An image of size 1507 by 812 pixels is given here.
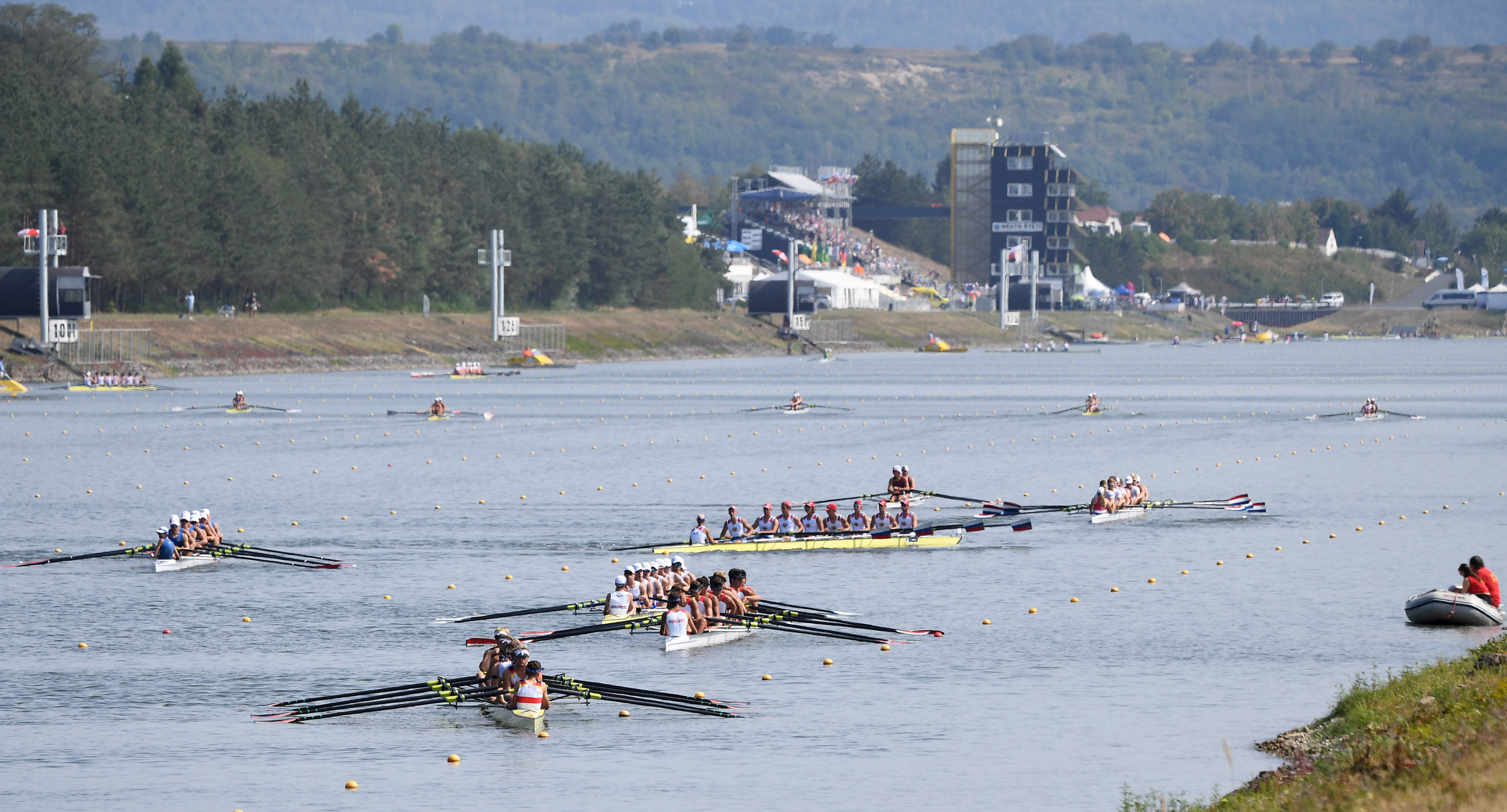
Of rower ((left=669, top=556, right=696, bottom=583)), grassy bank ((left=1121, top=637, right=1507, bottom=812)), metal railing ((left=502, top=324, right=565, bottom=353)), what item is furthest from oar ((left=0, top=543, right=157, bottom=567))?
metal railing ((left=502, top=324, right=565, bottom=353))

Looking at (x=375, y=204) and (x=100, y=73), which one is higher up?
(x=100, y=73)

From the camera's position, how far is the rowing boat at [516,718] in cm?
2923

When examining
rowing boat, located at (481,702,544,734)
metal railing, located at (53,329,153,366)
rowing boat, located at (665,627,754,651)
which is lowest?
rowing boat, located at (481,702,544,734)

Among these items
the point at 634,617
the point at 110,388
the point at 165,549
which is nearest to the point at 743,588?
the point at 634,617

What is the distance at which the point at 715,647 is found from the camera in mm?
35750

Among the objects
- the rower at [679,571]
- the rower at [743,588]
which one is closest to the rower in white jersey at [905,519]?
the rower at [679,571]

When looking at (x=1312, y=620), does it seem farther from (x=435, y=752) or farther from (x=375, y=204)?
(x=375, y=204)

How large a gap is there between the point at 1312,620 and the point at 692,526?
20.6 m

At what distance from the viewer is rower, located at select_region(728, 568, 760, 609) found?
36.7m

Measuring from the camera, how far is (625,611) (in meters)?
36.8

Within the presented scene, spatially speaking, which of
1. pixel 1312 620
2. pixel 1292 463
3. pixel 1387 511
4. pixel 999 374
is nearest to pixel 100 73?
pixel 999 374

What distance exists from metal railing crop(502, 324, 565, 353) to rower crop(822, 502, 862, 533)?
115m

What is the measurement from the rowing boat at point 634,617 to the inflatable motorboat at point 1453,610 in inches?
600

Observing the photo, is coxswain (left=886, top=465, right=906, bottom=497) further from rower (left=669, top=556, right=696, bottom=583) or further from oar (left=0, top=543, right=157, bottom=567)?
oar (left=0, top=543, right=157, bottom=567)
